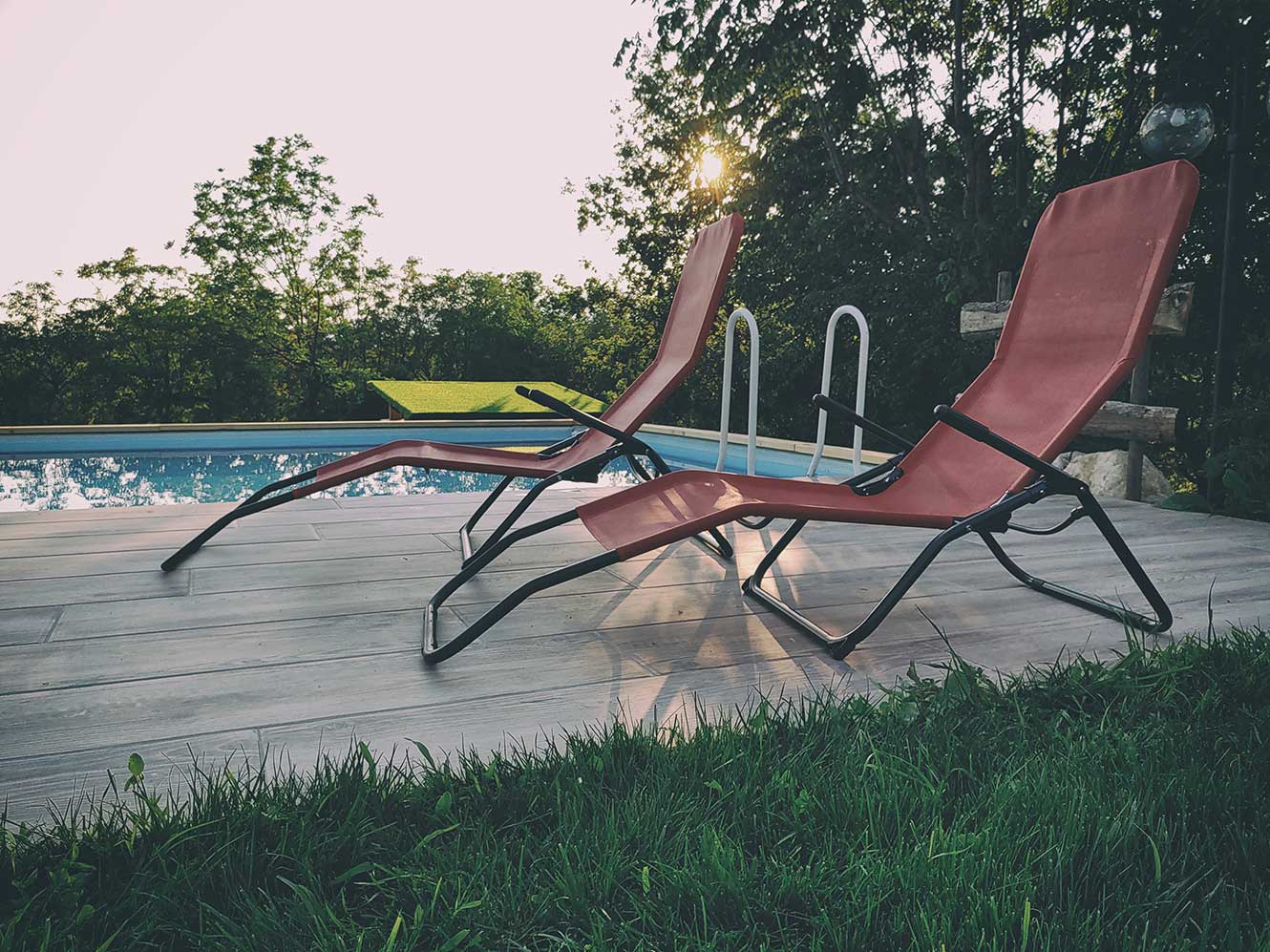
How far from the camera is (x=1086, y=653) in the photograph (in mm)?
1962

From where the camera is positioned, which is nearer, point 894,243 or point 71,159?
point 894,243

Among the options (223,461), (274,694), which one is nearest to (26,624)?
(274,694)

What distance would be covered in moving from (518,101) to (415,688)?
1139cm

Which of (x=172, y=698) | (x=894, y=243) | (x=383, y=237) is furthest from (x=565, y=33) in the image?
(x=172, y=698)

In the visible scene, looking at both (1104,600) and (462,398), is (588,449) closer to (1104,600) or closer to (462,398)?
(1104,600)

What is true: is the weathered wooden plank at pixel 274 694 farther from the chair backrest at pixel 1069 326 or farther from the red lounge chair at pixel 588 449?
the chair backrest at pixel 1069 326

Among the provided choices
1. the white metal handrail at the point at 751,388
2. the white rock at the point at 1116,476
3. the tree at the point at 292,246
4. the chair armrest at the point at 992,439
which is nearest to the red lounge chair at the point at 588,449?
the white metal handrail at the point at 751,388

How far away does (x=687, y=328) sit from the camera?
3475mm

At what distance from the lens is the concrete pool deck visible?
1539 mm

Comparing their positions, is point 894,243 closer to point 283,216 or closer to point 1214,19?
point 1214,19

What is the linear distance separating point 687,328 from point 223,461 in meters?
6.26

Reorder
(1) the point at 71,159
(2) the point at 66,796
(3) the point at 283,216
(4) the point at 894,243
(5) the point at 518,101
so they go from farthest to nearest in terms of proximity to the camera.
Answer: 1. (3) the point at 283,216
2. (5) the point at 518,101
3. (1) the point at 71,159
4. (4) the point at 894,243
5. (2) the point at 66,796

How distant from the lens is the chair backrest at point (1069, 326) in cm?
225

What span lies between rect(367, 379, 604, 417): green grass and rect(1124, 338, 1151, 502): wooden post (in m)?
7.30
